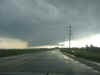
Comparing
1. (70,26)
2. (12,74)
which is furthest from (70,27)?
(12,74)

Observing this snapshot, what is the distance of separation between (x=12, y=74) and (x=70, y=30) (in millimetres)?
62229

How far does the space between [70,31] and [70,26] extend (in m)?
2.68

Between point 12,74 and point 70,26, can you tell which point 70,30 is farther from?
point 12,74

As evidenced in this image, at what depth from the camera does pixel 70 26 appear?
231ft

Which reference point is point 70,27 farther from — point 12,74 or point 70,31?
point 12,74

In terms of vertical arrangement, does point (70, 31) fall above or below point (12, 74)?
above

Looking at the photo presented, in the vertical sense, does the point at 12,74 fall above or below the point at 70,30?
below

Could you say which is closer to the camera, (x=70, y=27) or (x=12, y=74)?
(x=12, y=74)

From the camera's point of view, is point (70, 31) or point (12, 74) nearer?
point (12, 74)

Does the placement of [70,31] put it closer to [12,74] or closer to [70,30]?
[70,30]

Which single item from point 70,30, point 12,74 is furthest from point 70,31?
point 12,74

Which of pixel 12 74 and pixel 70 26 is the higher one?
pixel 70 26

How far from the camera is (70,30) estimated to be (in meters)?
71.6

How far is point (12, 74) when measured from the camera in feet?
36.4
